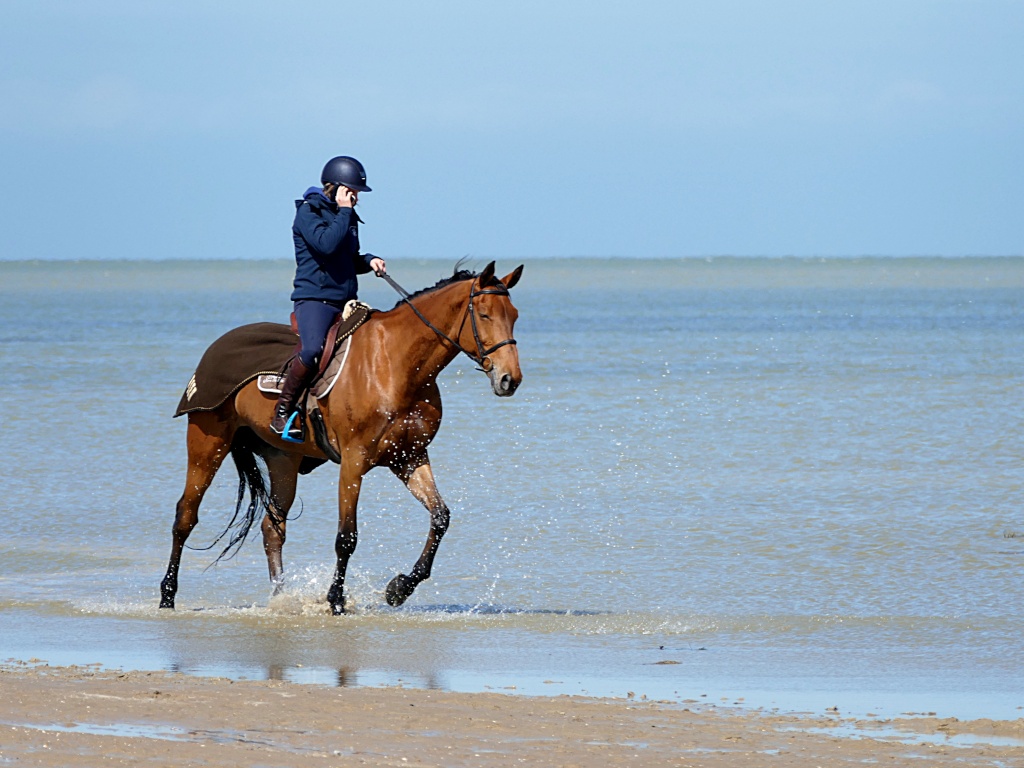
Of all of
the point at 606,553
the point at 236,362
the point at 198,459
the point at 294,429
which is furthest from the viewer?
the point at 606,553

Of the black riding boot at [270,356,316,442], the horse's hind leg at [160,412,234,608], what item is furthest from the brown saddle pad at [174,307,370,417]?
the black riding boot at [270,356,316,442]

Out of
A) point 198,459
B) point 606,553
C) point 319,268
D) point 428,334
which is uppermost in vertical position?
point 319,268

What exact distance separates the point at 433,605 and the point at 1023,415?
13912 millimetres

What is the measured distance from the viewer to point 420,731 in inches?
251

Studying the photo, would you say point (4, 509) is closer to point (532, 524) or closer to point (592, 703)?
point (532, 524)

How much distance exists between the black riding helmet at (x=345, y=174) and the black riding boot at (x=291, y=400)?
3.49ft

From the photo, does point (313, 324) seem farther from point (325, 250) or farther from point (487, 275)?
point (487, 275)

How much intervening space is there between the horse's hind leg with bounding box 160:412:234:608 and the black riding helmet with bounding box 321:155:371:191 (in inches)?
69.3

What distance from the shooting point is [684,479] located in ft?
52.8

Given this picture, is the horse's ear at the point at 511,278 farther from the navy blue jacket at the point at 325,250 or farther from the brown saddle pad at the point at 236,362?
the brown saddle pad at the point at 236,362

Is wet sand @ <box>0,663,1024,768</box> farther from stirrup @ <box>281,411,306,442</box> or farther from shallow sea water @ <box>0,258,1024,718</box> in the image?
stirrup @ <box>281,411,306,442</box>

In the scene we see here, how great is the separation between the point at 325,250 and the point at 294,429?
113 centimetres

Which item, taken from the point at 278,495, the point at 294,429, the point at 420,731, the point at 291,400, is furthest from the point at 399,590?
the point at 420,731

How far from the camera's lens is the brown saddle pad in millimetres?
10062
